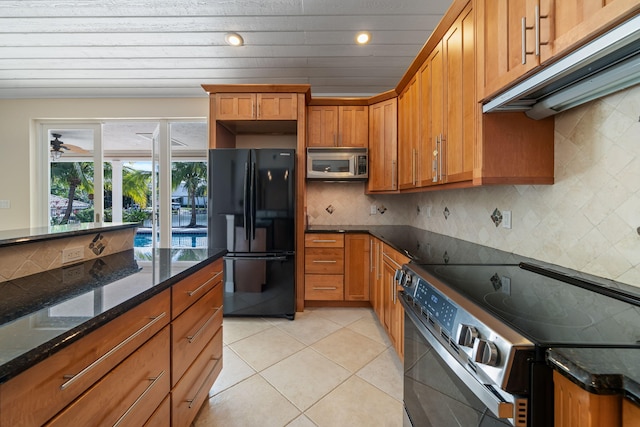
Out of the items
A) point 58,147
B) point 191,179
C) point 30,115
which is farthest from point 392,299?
point 30,115

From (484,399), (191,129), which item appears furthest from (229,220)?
(484,399)

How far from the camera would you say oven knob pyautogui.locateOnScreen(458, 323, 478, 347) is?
0.71 metres

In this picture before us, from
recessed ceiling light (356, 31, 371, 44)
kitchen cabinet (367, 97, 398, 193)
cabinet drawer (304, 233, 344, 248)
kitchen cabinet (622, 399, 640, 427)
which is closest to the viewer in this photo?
kitchen cabinet (622, 399, 640, 427)

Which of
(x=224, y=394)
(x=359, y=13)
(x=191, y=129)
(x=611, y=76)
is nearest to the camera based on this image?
(x=611, y=76)

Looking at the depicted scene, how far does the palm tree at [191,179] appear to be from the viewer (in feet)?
12.6

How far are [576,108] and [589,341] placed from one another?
110 centimetres

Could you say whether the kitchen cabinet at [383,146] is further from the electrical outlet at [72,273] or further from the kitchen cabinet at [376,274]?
the electrical outlet at [72,273]

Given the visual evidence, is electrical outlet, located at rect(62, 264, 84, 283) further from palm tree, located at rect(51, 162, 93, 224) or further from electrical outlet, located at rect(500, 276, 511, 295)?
palm tree, located at rect(51, 162, 93, 224)

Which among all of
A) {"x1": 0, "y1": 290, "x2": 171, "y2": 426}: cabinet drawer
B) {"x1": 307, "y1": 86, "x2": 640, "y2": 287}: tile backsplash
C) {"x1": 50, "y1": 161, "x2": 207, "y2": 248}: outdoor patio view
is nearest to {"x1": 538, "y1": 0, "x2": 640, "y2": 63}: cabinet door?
{"x1": 307, "y1": 86, "x2": 640, "y2": 287}: tile backsplash

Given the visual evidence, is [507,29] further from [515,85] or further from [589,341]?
[589,341]

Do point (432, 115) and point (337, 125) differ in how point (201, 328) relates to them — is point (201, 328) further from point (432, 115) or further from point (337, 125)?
point (337, 125)

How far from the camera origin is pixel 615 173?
3.34 ft

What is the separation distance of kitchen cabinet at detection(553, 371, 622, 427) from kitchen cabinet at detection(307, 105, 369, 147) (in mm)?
2779

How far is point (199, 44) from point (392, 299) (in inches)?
117
